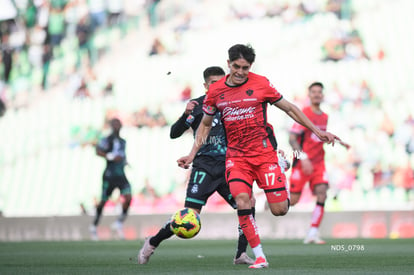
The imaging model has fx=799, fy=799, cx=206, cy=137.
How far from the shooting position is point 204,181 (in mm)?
7570

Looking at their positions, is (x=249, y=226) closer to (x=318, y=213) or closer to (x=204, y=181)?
(x=204, y=181)

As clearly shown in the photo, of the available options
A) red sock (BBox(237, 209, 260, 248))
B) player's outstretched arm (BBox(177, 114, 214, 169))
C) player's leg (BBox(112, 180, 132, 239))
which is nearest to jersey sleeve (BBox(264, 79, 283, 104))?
player's outstretched arm (BBox(177, 114, 214, 169))

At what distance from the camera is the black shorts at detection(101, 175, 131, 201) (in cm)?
1534

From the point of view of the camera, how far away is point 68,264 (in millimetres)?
7922

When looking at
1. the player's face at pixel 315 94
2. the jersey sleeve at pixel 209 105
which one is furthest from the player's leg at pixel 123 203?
the jersey sleeve at pixel 209 105

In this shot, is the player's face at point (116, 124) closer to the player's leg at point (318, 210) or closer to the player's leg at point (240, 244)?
the player's leg at point (318, 210)

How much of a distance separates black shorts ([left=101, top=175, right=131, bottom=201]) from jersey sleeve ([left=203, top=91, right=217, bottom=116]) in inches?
339

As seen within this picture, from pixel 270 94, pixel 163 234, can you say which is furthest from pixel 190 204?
pixel 270 94

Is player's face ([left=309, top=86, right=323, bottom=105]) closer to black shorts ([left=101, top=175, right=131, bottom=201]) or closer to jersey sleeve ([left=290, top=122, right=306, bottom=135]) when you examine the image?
jersey sleeve ([left=290, top=122, right=306, bottom=135])

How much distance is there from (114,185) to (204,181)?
8087 millimetres

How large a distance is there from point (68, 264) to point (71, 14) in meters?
15.3

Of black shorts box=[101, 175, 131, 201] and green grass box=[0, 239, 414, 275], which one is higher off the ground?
black shorts box=[101, 175, 131, 201]

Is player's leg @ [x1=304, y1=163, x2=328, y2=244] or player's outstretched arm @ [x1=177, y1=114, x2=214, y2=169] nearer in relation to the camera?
player's outstretched arm @ [x1=177, y1=114, x2=214, y2=169]

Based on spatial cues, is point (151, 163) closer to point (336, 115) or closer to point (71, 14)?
point (336, 115)
